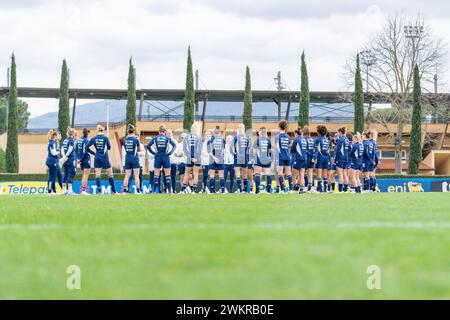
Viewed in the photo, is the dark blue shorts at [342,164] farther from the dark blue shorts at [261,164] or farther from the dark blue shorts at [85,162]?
the dark blue shorts at [85,162]

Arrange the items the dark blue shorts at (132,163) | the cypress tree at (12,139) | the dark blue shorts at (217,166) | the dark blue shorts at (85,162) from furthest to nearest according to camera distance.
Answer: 1. the cypress tree at (12,139)
2. the dark blue shorts at (217,166)
3. the dark blue shorts at (85,162)
4. the dark blue shorts at (132,163)

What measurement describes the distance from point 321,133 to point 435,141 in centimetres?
4980

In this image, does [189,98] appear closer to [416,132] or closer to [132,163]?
[416,132]

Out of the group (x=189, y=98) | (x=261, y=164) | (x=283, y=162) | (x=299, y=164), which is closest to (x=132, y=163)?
(x=261, y=164)

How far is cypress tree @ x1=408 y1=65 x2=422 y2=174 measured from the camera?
64.1 meters

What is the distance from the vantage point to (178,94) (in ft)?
252

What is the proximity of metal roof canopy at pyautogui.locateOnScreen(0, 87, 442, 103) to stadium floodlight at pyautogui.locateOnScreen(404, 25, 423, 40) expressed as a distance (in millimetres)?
5914

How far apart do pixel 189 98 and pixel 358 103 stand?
14.2 m

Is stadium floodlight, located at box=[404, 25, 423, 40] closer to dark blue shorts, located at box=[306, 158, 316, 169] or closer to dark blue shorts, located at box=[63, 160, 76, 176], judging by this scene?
dark blue shorts, located at box=[306, 158, 316, 169]

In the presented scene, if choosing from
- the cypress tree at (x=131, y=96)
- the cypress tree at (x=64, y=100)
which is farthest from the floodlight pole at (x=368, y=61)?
the cypress tree at (x=64, y=100)

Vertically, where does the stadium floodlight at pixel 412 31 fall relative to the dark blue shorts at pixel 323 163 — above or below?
above

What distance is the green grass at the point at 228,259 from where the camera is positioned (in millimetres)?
4781

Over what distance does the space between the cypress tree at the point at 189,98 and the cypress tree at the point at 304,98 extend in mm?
9141

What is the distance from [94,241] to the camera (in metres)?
7.57
